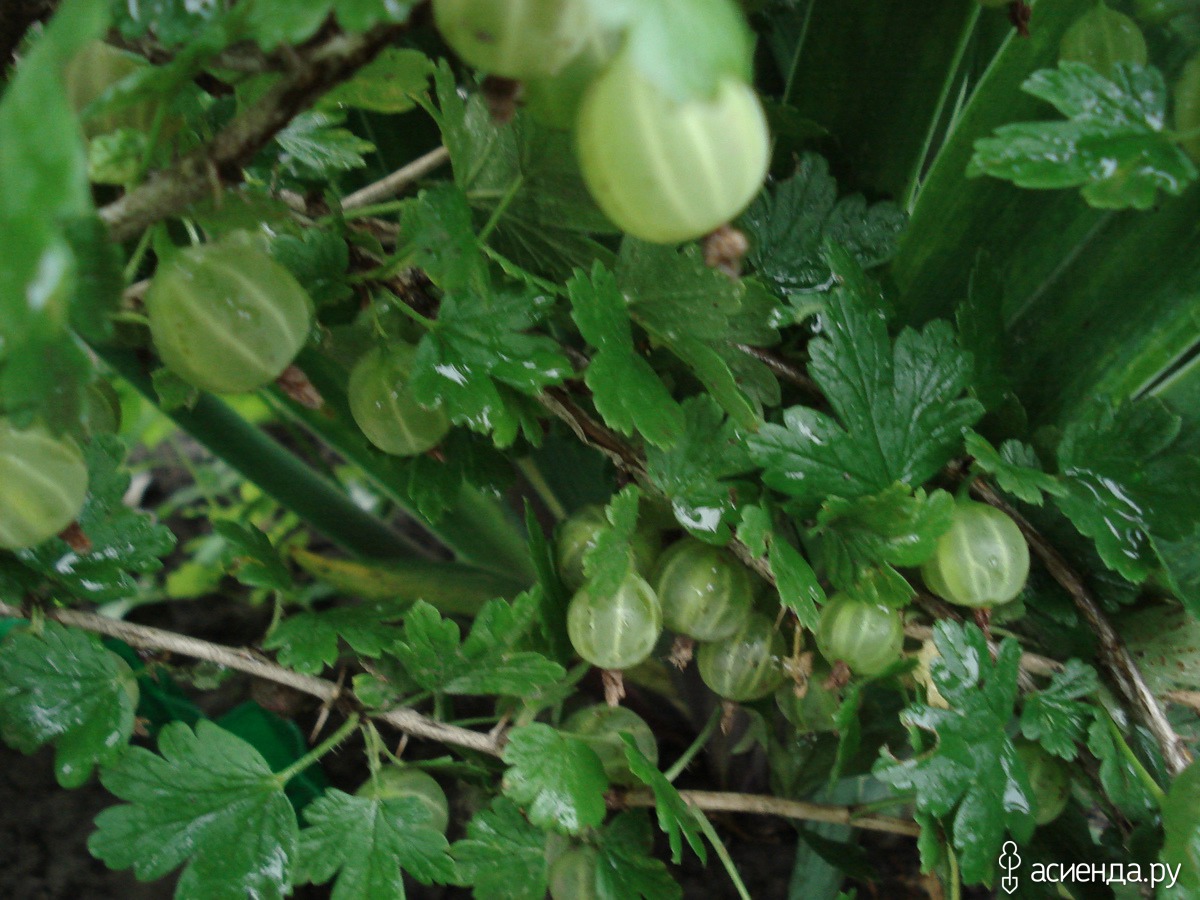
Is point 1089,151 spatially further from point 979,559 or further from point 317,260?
point 317,260

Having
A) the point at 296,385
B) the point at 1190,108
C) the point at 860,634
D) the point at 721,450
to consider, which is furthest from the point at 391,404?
the point at 1190,108

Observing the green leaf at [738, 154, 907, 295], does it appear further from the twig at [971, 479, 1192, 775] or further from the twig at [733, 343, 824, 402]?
the twig at [971, 479, 1192, 775]

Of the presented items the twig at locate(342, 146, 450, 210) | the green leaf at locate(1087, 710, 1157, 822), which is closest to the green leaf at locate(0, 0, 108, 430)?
the twig at locate(342, 146, 450, 210)

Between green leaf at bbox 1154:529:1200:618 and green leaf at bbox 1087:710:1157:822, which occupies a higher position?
green leaf at bbox 1154:529:1200:618

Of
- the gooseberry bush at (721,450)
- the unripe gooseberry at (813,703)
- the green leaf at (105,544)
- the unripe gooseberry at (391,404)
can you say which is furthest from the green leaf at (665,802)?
→ the green leaf at (105,544)

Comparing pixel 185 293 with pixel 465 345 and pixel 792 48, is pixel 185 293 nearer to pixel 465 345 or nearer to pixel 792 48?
pixel 465 345

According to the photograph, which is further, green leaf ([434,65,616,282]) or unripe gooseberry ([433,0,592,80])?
green leaf ([434,65,616,282])
